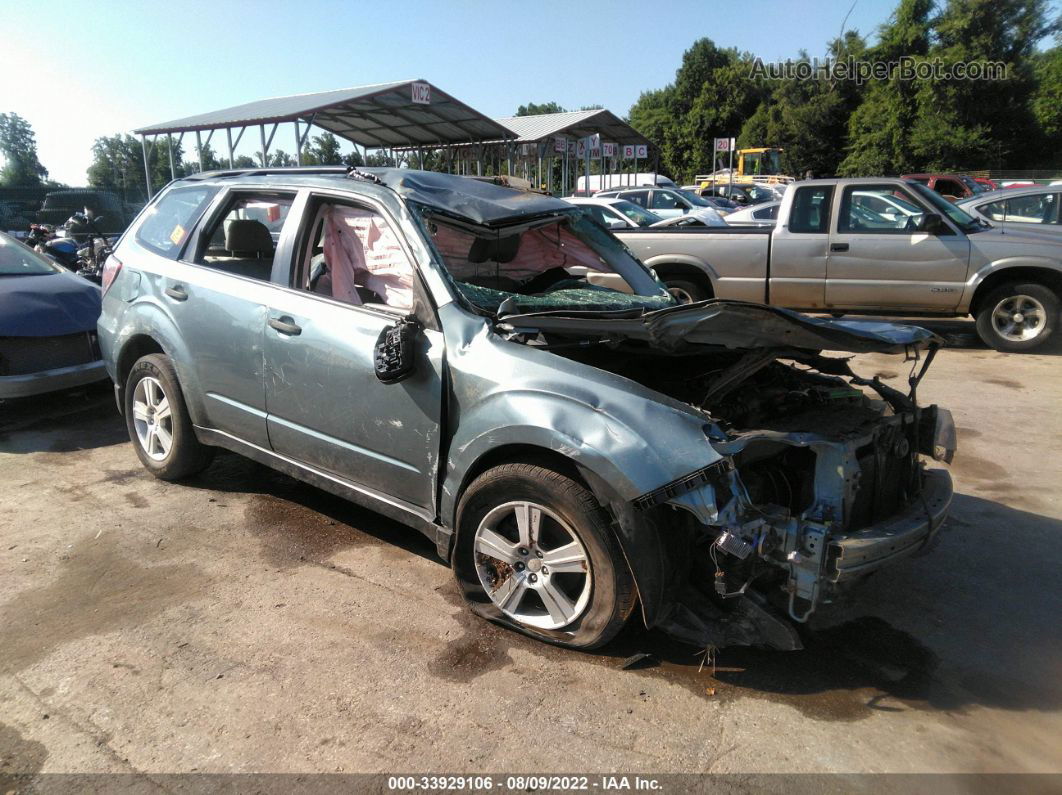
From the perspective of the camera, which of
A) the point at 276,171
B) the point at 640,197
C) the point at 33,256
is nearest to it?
the point at 276,171

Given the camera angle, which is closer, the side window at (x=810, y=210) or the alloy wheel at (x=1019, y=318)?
the alloy wheel at (x=1019, y=318)

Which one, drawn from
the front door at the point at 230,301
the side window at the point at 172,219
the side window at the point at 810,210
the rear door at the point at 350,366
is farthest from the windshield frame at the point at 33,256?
the side window at the point at 810,210

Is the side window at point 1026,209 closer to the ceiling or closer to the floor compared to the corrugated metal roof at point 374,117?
closer to the floor

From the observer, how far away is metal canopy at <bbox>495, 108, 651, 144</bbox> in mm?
27009

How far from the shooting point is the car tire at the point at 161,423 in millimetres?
4602

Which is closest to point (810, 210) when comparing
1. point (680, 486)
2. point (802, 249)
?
point (802, 249)

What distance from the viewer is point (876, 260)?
8.78 m

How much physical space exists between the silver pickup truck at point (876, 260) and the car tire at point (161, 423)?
19.6 ft

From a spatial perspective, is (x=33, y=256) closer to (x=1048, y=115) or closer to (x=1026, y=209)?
(x=1026, y=209)

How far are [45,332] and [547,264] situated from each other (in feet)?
14.5

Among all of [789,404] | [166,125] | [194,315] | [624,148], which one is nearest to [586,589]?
[789,404]

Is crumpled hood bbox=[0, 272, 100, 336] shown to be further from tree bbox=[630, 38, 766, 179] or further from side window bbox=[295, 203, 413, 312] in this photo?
tree bbox=[630, 38, 766, 179]

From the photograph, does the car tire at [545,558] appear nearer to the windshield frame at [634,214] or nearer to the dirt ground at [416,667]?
the dirt ground at [416,667]

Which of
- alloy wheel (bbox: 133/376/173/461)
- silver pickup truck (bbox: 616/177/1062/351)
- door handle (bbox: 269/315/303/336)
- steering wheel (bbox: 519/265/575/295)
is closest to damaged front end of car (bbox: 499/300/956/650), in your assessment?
steering wheel (bbox: 519/265/575/295)
